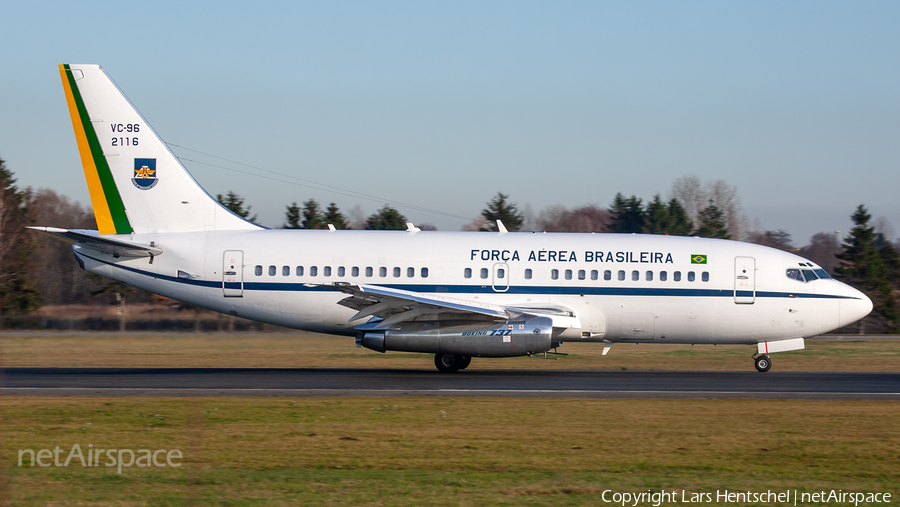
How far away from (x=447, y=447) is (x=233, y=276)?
13503 mm

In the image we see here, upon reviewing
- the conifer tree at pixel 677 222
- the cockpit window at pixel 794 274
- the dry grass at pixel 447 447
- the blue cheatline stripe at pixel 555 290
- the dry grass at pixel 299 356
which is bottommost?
the dry grass at pixel 447 447

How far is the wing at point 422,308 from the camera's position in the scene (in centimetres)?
2062

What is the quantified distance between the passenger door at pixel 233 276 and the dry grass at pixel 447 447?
7679 millimetres

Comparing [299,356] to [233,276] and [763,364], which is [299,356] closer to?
[233,276]

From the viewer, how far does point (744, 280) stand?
22969 mm

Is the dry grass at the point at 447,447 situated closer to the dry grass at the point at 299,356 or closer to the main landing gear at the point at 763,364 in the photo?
the main landing gear at the point at 763,364

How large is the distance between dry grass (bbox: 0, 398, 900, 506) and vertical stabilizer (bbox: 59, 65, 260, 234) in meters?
9.52

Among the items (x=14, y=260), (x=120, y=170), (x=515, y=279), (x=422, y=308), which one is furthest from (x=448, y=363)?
(x=14, y=260)

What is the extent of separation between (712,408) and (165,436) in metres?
9.62

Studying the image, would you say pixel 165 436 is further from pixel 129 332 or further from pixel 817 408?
pixel 129 332

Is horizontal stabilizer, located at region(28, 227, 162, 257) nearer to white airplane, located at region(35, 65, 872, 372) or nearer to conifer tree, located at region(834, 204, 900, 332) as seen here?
white airplane, located at region(35, 65, 872, 372)

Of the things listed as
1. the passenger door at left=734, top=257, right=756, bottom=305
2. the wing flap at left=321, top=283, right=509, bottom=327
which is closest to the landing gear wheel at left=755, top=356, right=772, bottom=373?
the passenger door at left=734, top=257, right=756, bottom=305

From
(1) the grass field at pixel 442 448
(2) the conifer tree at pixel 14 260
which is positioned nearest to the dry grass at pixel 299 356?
(1) the grass field at pixel 442 448

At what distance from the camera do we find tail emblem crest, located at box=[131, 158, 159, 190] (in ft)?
79.0
